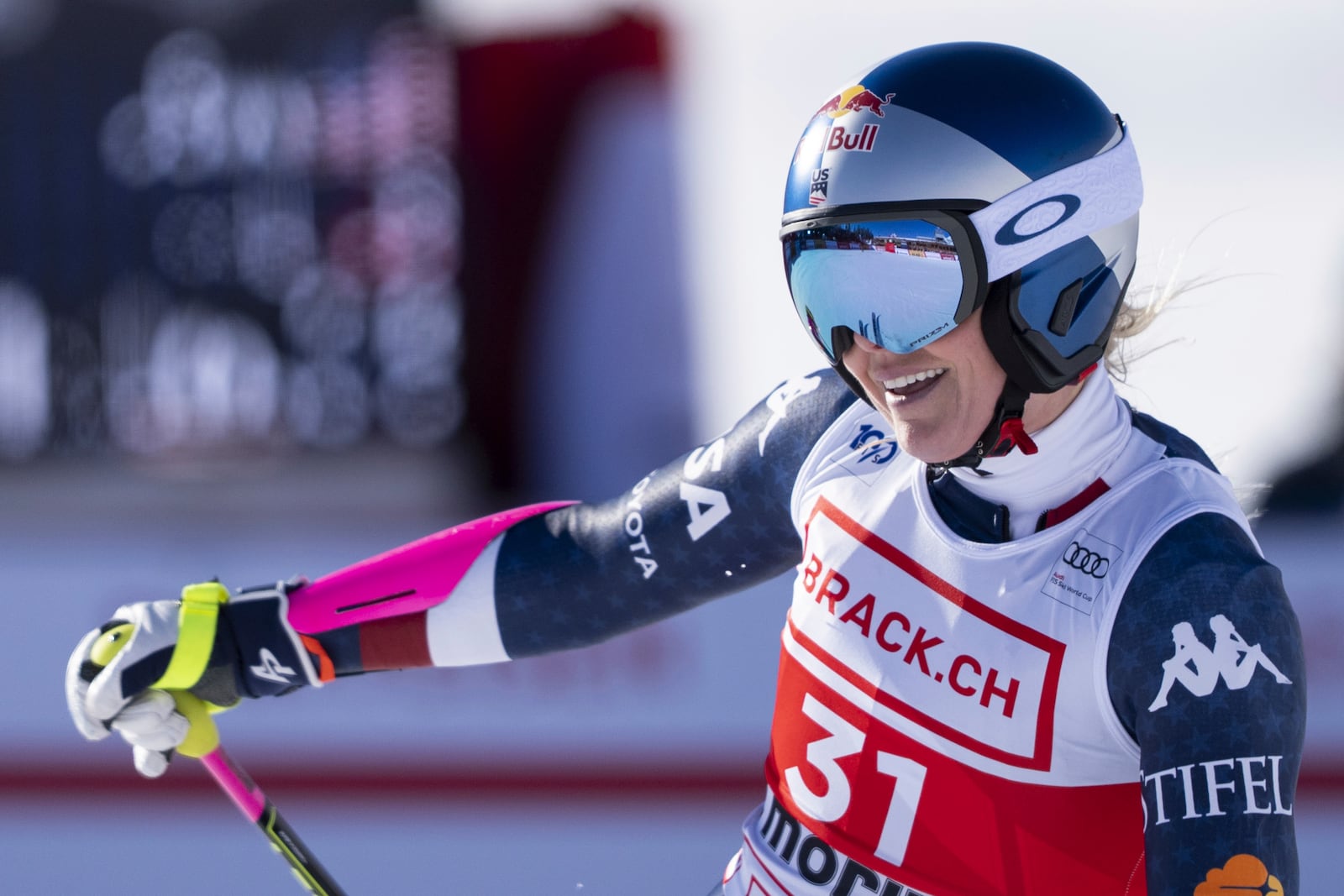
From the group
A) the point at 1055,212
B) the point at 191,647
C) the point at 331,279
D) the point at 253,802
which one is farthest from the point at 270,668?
the point at 331,279

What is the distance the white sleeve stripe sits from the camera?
1833 mm

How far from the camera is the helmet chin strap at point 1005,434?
1398 mm

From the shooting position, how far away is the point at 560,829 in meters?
3.97

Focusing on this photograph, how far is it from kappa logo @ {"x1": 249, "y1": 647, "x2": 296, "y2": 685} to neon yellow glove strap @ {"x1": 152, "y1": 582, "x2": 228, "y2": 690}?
63 mm

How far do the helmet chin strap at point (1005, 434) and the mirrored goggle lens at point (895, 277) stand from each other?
0.32 ft

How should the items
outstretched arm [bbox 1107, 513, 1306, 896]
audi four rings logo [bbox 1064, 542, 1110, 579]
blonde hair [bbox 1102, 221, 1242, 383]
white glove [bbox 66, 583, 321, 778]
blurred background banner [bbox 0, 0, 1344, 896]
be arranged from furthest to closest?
blurred background banner [bbox 0, 0, 1344, 896] < white glove [bbox 66, 583, 321, 778] < blonde hair [bbox 1102, 221, 1242, 383] < audi four rings logo [bbox 1064, 542, 1110, 579] < outstretched arm [bbox 1107, 513, 1306, 896]

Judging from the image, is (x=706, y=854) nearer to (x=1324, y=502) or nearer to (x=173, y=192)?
(x=1324, y=502)

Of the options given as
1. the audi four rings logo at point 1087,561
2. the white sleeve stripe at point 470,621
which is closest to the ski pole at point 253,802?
the white sleeve stripe at point 470,621

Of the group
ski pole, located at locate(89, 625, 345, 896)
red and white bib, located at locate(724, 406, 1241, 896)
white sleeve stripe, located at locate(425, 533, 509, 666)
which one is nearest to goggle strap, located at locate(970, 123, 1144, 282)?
red and white bib, located at locate(724, 406, 1241, 896)

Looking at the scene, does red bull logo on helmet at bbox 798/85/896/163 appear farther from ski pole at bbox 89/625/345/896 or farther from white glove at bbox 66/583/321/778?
ski pole at bbox 89/625/345/896

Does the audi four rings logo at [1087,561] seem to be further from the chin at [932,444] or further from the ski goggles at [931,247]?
the ski goggles at [931,247]

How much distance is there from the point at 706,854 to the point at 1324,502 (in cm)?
199

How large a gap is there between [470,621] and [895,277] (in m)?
0.77

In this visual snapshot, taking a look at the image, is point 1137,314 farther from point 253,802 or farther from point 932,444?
point 253,802
